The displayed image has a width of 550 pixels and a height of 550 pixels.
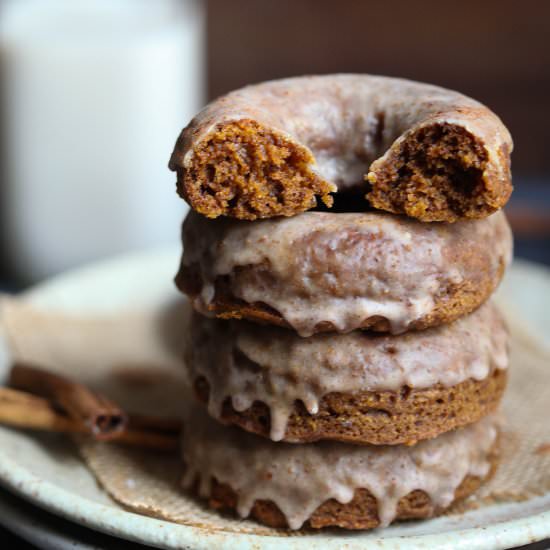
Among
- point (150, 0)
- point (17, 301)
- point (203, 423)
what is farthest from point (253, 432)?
point (150, 0)

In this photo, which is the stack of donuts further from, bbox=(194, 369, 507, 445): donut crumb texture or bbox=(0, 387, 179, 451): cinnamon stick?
bbox=(0, 387, 179, 451): cinnamon stick

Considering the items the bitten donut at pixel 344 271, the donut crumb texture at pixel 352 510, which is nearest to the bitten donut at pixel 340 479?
the donut crumb texture at pixel 352 510

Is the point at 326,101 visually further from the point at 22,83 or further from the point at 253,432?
the point at 22,83

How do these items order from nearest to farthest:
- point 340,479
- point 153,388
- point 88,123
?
point 340,479 → point 153,388 → point 88,123

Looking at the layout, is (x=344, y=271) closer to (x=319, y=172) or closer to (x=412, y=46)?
(x=319, y=172)

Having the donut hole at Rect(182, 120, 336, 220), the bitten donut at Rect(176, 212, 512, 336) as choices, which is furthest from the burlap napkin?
the donut hole at Rect(182, 120, 336, 220)

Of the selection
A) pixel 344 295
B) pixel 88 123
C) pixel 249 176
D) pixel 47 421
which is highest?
pixel 249 176

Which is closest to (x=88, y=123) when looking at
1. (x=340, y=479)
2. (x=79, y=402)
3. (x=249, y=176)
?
(x=79, y=402)
